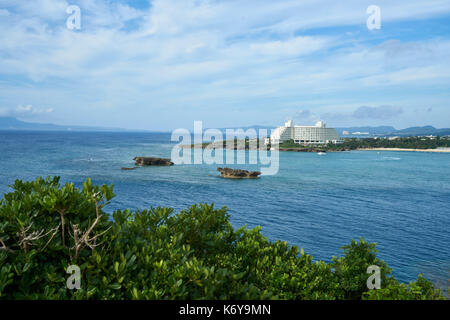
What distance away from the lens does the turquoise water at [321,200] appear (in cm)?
2747

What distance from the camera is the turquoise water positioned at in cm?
2747

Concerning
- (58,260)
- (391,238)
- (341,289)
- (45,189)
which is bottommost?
(391,238)

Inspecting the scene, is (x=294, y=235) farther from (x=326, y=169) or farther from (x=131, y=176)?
(x=326, y=169)

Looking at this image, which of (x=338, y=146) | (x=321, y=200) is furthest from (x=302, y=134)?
(x=321, y=200)

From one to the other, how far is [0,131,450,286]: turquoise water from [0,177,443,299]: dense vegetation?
1777cm

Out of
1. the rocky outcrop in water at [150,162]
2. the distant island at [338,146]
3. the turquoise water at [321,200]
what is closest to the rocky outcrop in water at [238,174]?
the turquoise water at [321,200]

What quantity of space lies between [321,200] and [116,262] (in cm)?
4031

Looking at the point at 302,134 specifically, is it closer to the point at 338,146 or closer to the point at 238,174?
the point at 338,146

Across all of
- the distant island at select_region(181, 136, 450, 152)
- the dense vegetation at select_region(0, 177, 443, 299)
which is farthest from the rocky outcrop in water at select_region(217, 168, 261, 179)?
the distant island at select_region(181, 136, 450, 152)

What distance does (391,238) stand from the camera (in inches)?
1157

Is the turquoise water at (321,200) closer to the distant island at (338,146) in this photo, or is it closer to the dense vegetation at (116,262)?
the dense vegetation at (116,262)

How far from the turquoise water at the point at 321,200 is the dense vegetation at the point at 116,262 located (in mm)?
17773
